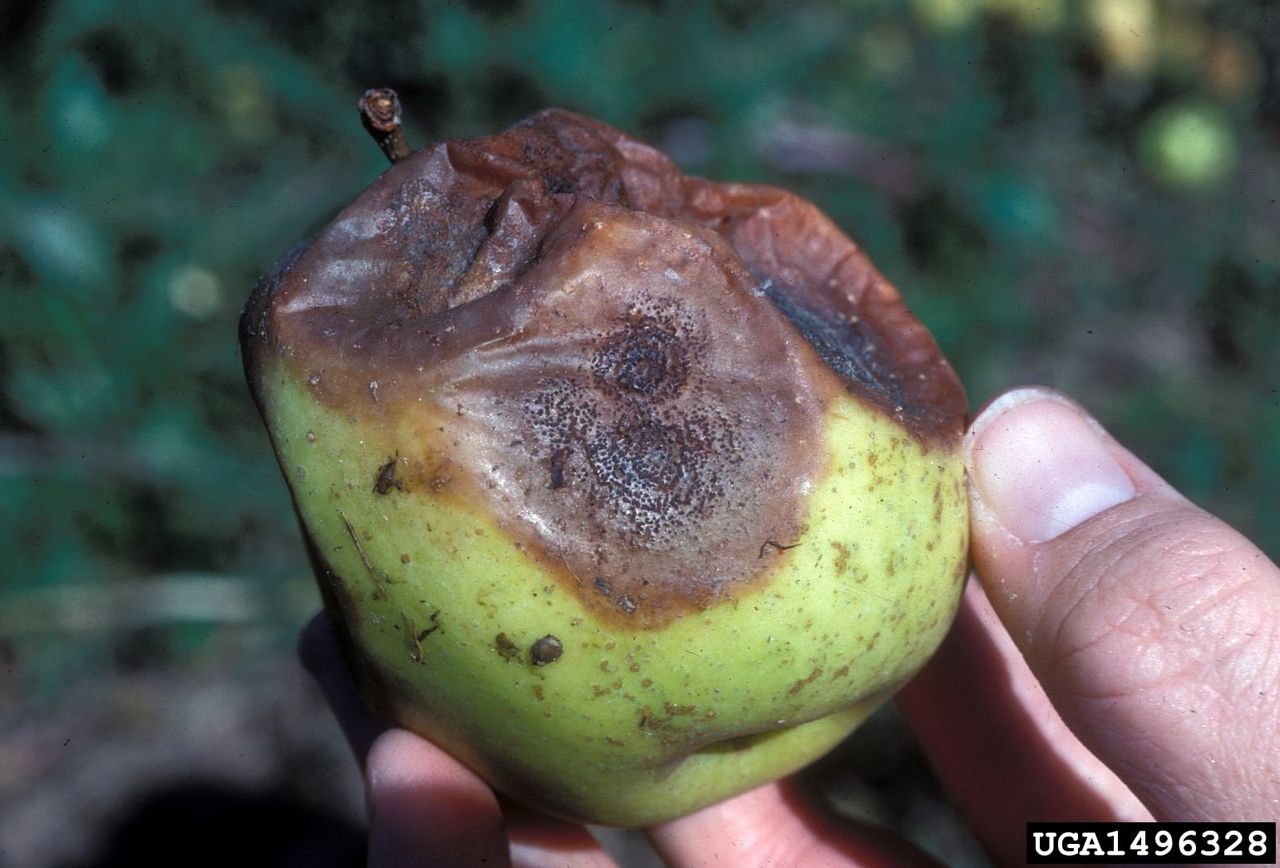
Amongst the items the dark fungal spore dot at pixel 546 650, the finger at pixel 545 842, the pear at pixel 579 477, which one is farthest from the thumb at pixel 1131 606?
Result: the finger at pixel 545 842

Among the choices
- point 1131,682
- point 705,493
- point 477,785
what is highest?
point 705,493

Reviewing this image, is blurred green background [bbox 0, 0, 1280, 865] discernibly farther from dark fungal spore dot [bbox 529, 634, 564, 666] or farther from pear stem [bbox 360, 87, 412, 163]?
dark fungal spore dot [bbox 529, 634, 564, 666]

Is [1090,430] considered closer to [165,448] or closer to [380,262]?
[380,262]

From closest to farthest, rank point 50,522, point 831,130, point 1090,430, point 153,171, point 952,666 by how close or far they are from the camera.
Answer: point 1090,430, point 952,666, point 50,522, point 153,171, point 831,130

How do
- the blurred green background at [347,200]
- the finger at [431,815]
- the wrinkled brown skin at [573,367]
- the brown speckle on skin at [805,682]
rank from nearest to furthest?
the wrinkled brown skin at [573,367]
the brown speckle on skin at [805,682]
the finger at [431,815]
the blurred green background at [347,200]

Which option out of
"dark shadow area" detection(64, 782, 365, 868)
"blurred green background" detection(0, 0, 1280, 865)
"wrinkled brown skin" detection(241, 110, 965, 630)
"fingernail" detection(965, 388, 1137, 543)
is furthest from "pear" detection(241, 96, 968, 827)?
"blurred green background" detection(0, 0, 1280, 865)

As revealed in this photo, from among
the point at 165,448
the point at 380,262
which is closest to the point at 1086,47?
the point at 380,262

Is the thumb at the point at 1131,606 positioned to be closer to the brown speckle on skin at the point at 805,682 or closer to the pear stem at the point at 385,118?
the brown speckle on skin at the point at 805,682
